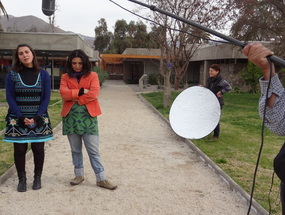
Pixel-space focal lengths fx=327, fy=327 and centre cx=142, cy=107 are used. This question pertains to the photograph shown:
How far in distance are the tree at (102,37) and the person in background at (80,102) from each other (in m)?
59.9

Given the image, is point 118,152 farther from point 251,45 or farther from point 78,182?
point 251,45

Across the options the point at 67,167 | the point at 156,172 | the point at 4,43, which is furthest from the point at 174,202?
the point at 4,43

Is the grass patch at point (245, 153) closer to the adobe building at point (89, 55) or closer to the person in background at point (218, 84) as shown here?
the person in background at point (218, 84)

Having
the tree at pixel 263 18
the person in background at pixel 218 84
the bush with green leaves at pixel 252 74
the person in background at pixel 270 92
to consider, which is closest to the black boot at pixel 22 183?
the person in background at pixel 270 92

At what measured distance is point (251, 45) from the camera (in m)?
1.70

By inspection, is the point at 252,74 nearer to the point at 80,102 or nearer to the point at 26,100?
the point at 80,102

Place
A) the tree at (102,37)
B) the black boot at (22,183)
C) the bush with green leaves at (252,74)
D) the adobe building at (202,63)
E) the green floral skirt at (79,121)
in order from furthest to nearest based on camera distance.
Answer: the tree at (102,37) → the adobe building at (202,63) → the bush with green leaves at (252,74) → the black boot at (22,183) → the green floral skirt at (79,121)

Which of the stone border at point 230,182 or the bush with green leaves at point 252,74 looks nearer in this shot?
the stone border at point 230,182

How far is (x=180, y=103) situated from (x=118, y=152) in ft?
8.16

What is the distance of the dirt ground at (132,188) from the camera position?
383 cm

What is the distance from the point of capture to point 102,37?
63.5 metres

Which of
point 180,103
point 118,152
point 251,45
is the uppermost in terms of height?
point 251,45

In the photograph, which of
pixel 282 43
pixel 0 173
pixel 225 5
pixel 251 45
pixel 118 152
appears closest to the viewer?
pixel 251 45

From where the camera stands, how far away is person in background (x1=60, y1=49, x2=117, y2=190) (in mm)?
4109
